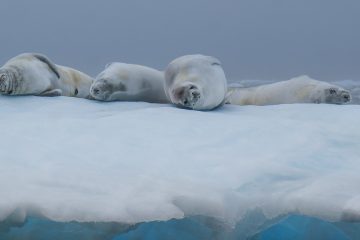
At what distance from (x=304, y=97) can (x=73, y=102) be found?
177 centimetres

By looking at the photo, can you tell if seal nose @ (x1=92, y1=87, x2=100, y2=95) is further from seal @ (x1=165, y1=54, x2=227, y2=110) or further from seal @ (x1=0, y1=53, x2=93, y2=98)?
seal @ (x1=165, y1=54, x2=227, y2=110)

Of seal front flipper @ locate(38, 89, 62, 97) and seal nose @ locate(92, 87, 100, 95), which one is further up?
seal nose @ locate(92, 87, 100, 95)

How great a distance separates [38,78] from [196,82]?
3.50 feet

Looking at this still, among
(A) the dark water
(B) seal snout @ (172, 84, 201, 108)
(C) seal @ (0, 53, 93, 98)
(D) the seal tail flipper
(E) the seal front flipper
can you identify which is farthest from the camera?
(D) the seal tail flipper

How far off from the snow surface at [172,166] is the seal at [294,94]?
1320mm

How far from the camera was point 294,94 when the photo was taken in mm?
4262

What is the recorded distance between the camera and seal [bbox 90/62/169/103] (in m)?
3.71

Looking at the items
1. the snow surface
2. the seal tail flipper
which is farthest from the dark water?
the seal tail flipper

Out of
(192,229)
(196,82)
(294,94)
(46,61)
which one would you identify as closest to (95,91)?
(46,61)

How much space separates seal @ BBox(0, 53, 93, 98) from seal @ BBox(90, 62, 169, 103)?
0.29 metres

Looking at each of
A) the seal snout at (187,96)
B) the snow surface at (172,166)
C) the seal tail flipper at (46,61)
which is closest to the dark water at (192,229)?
the snow surface at (172,166)

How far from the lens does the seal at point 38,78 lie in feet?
11.4

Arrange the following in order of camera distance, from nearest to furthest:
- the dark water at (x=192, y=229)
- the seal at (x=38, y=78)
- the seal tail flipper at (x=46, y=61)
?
the dark water at (x=192, y=229) → the seal at (x=38, y=78) → the seal tail flipper at (x=46, y=61)

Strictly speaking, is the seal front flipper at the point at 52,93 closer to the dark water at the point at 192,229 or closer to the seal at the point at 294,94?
the seal at the point at 294,94
